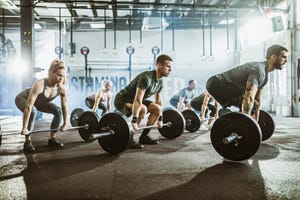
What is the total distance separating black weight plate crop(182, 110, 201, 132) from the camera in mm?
4406

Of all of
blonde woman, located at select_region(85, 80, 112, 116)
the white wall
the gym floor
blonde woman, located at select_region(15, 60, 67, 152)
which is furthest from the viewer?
the white wall

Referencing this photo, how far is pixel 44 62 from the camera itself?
9.97 meters

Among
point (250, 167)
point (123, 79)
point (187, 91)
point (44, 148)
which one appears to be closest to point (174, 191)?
point (250, 167)

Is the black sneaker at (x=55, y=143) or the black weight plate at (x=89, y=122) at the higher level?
the black weight plate at (x=89, y=122)

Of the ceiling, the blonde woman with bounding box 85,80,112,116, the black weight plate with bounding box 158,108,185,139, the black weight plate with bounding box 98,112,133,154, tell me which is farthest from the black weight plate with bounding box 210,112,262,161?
the ceiling

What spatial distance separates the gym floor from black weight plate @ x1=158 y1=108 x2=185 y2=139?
2.05 feet

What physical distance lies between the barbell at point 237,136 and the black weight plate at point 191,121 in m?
2.18

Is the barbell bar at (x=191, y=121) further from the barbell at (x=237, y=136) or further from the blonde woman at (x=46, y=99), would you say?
the barbell at (x=237, y=136)

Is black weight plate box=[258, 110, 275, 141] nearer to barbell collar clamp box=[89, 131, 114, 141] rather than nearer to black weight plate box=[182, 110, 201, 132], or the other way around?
black weight plate box=[182, 110, 201, 132]

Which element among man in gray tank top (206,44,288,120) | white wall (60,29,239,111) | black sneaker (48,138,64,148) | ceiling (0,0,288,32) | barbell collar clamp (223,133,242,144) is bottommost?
black sneaker (48,138,64,148)

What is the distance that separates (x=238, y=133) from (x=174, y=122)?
59.2 inches

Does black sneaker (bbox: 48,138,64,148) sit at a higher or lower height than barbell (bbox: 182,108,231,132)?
lower

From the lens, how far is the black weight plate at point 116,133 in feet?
8.04

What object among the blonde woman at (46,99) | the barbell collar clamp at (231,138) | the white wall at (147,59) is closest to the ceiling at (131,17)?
the white wall at (147,59)
